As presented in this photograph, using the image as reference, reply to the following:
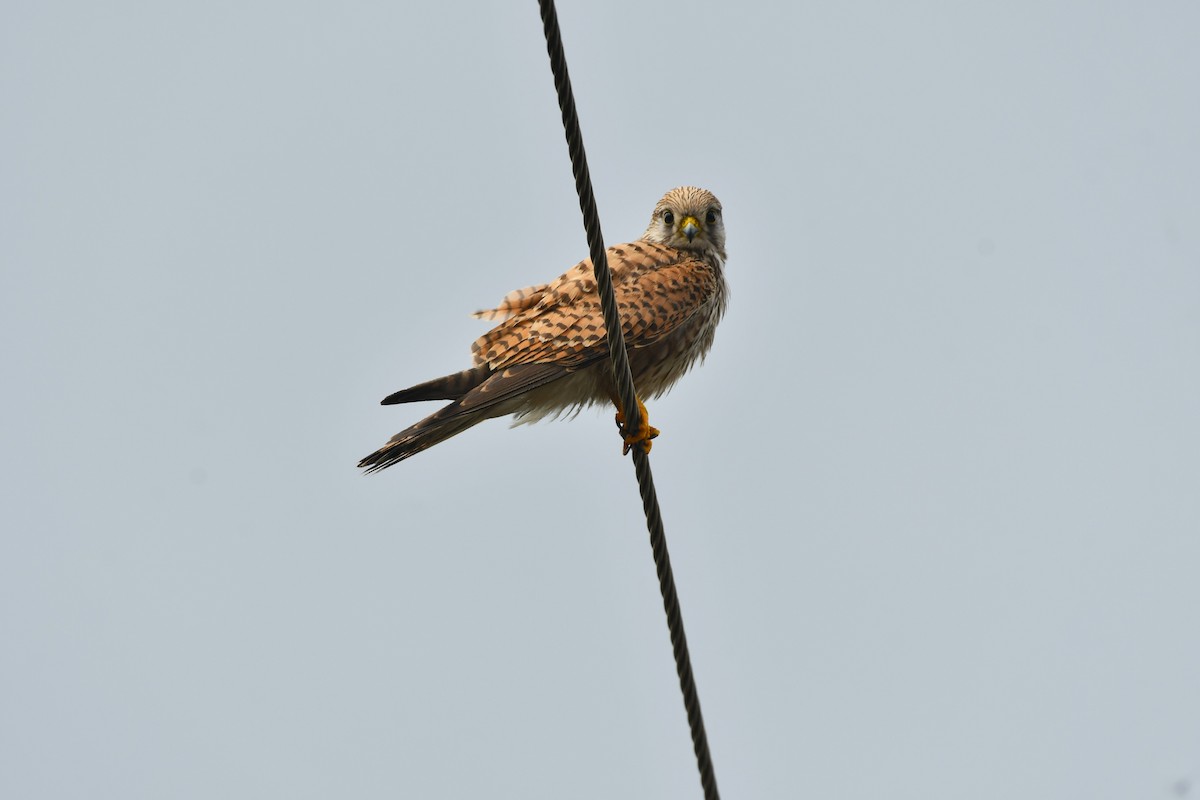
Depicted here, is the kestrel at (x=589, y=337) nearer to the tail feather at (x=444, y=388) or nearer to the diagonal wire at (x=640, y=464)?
the tail feather at (x=444, y=388)

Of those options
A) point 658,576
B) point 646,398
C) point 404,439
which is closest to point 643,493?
point 658,576

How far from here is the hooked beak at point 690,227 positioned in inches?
248

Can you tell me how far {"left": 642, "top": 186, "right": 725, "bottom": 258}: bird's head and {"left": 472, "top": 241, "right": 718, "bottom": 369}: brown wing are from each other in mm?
133

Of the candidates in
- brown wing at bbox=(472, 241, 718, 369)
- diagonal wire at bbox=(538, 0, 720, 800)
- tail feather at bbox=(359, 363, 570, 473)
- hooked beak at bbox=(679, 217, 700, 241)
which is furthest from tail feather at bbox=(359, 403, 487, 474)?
hooked beak at bbox=(679, 217, 700, 241)

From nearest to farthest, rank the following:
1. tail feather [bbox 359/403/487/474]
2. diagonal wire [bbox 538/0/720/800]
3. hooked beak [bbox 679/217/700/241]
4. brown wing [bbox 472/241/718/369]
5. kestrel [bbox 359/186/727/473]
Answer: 1. diagonal wire [bbox 538/0/720/800]
2. tail feather [bbox 359/403/487/474]
3. kestrel [bbox 359/186/727/473]
4. brown wing [bbox 472/241/718/369]
5. hooked beak [bbox 679/217/700/241]

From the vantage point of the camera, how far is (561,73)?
11.0ft

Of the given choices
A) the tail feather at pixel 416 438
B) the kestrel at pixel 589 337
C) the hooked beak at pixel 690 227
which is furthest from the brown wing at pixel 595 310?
the tail feather at pixel 416 438

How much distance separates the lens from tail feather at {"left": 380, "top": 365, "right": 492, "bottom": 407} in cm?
538

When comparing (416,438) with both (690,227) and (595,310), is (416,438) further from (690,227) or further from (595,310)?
(690,227)

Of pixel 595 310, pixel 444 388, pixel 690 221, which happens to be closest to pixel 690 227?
pixel 690 221

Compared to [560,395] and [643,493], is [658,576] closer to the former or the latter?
[643,493]

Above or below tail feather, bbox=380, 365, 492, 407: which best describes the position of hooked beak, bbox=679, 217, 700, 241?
above

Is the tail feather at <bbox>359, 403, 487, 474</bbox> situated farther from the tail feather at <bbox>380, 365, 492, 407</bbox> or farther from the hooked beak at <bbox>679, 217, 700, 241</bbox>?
the hooked beak at <bbox>679, 217, 700, 241</bbox>

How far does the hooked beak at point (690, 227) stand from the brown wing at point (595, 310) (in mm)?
129
